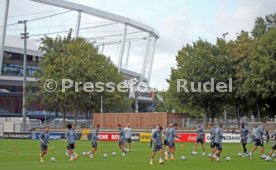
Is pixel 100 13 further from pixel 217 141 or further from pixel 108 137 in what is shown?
pixel 217 141

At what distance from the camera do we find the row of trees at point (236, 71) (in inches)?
2048

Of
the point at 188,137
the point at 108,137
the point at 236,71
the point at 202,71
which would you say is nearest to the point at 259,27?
the point at 236,71

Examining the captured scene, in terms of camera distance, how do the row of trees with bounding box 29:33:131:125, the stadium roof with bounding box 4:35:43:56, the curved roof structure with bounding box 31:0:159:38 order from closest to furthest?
the row of trees with bounding box 29:33:131:125 < the curved roof structure with bounding box 31:0:159:38 < the stadium roof with bounding box 4:35:43:56

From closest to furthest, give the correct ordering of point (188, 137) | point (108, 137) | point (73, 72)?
point (188, 137), point (108, 137), point (73, 72)

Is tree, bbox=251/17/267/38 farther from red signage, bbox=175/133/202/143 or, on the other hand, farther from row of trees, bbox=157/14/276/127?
red signage, bbox=175/133/202/143

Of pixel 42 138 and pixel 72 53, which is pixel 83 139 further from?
pixel 42 138

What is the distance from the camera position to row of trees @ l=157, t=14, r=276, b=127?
52.0m

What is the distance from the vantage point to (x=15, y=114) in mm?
91375

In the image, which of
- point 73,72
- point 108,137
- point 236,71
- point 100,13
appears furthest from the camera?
point 100,13

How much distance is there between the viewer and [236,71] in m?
57.6

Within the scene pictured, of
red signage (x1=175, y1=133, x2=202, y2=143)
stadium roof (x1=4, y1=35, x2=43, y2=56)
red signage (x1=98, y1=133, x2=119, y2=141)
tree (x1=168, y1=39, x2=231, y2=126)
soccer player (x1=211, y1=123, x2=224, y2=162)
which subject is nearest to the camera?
soccer player (x1=211, y1=123, x2=224, y2=162)

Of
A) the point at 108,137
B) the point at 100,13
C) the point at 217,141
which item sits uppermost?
the point at 100,13

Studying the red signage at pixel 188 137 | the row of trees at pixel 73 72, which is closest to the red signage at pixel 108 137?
the red signage at pixel 188 137

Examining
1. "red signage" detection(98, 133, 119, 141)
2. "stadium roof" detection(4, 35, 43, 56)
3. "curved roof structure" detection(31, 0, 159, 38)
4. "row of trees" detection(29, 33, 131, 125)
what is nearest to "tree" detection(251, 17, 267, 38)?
"row of trees" detection(29, 33, 131, 125)
